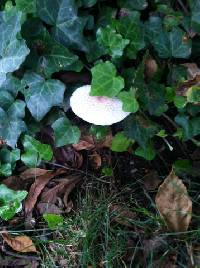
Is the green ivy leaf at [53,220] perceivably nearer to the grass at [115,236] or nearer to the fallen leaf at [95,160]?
the grass at [115,236]

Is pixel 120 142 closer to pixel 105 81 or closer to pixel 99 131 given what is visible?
pixel 99 131

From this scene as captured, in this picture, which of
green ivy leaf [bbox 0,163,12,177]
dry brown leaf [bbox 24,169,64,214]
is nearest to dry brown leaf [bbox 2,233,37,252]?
dry brown leaf [bbox 24,169,64,214]

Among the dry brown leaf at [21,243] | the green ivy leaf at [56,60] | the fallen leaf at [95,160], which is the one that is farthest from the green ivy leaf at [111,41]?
the dry brown leaf at [21,243]

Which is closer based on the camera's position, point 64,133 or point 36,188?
point 64,133

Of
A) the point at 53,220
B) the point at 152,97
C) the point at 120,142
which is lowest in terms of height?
the point at 53,220

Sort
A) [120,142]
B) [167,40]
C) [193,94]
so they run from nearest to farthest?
[193,94] → [167,40] → [120,142]

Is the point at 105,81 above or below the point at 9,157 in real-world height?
above

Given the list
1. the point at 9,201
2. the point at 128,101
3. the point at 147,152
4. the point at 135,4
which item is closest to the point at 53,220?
the point at 9,201
